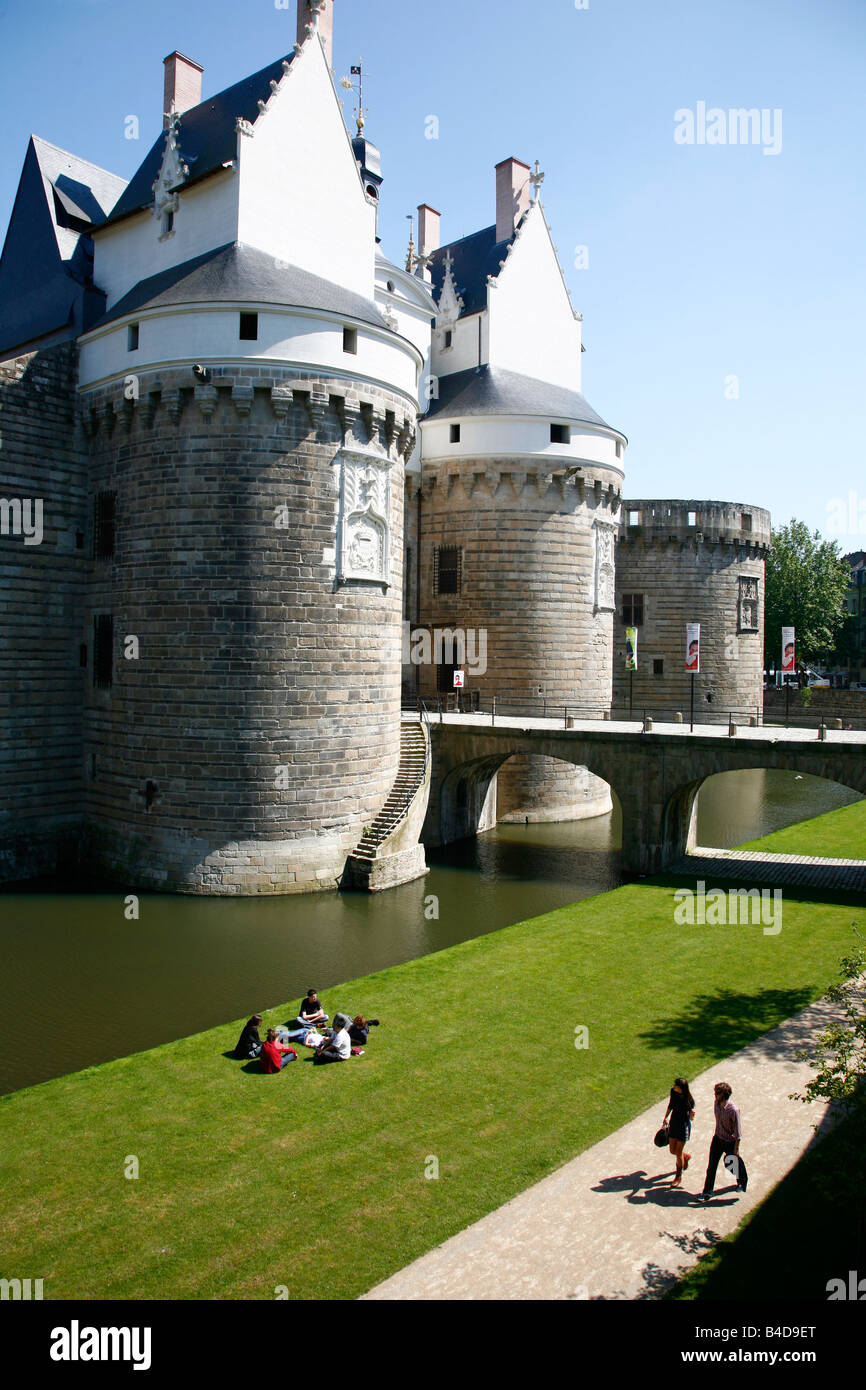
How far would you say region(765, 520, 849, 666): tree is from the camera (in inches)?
2879

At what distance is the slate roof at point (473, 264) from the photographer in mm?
39938

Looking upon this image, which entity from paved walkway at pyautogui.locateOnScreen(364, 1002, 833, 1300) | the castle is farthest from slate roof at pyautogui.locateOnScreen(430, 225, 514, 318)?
paved walkway at pyautogui.locateOnScreen(364, 1002, 833, 1300)

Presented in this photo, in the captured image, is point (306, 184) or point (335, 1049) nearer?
point (335, 1049)

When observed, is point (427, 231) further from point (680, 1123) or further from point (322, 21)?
point (680, 1123)

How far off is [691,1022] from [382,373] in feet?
64.3

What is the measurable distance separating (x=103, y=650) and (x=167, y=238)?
39.8ft

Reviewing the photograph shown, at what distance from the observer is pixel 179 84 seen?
31500 mm

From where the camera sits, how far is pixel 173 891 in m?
26.3

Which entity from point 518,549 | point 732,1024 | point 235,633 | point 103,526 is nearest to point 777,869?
point 732,1024

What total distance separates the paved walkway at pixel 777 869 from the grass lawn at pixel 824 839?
701 millimetres

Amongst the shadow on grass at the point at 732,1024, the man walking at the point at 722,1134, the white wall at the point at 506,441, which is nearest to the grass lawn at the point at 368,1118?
the shadow on grass at the point at 732,1024

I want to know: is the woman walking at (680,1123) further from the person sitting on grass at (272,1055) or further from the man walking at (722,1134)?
the person sitting on grass at (272,1055)

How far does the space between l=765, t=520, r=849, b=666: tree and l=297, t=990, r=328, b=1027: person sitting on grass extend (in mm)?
63954

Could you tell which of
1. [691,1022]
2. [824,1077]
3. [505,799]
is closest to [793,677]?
[505,799]
